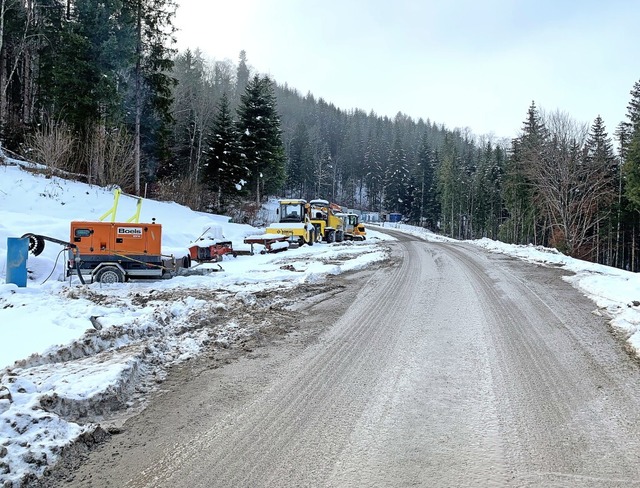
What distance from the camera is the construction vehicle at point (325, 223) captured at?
2973cm

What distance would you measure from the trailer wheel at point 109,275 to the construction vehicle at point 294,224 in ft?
39.8

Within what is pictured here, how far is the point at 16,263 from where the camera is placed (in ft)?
32.3

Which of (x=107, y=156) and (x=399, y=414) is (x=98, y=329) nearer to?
(x=399, y=414)

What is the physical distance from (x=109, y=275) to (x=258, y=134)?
26701 millimetres

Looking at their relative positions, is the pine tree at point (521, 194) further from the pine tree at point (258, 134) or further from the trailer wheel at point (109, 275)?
the trailer wheel at point (109, 275)

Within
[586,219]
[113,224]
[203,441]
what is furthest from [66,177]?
[586,219]

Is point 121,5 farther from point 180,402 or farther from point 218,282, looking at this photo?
point 180,402

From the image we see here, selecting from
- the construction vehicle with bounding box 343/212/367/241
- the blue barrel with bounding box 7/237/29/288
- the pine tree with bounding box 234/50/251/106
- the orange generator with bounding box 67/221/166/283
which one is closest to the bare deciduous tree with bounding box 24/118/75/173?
the orange generator with bounding box 67/221/166/283

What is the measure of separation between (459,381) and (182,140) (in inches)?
1897

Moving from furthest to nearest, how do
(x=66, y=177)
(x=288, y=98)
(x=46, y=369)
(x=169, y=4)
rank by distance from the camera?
(x=288, y=98)
(x=169, y=4)
(x=66, y=177)
(x=46, y=369)

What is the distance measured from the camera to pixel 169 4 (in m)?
29.4

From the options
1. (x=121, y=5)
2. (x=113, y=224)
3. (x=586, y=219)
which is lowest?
(x=113, y=224)

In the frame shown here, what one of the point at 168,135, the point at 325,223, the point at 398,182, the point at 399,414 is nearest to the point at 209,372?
the point at 399,414

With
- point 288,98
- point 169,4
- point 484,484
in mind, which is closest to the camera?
point 484,484
